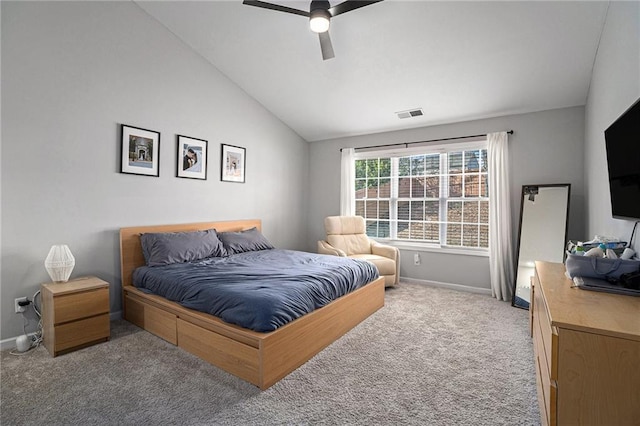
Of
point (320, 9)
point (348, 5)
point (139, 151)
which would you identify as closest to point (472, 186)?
point (348, 5)

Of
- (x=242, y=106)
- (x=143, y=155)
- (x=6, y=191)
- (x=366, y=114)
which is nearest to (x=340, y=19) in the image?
(x=366, y=114)

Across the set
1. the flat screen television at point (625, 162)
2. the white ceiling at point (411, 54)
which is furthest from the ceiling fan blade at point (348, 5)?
the flat screen television at point (625, 162)

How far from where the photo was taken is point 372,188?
523cm

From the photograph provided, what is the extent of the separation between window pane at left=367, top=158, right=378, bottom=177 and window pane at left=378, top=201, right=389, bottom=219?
485 millimetres

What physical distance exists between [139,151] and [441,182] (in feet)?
12.9

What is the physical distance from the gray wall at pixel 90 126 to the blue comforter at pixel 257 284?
0.73 metres

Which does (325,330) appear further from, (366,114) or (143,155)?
(366,114)

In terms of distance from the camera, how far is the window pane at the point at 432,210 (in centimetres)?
464

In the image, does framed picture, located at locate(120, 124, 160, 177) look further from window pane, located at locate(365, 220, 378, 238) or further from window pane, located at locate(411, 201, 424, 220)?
window pane, located at locate(411, 201, 424, 220)

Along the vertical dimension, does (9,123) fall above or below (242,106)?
below

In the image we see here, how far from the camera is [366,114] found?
4590 mm

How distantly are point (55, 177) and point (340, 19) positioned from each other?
3036 millimetres

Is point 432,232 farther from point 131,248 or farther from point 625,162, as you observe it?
point 131,248

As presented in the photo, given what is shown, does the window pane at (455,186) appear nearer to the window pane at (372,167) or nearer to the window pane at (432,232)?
the window pane at (432,232)
